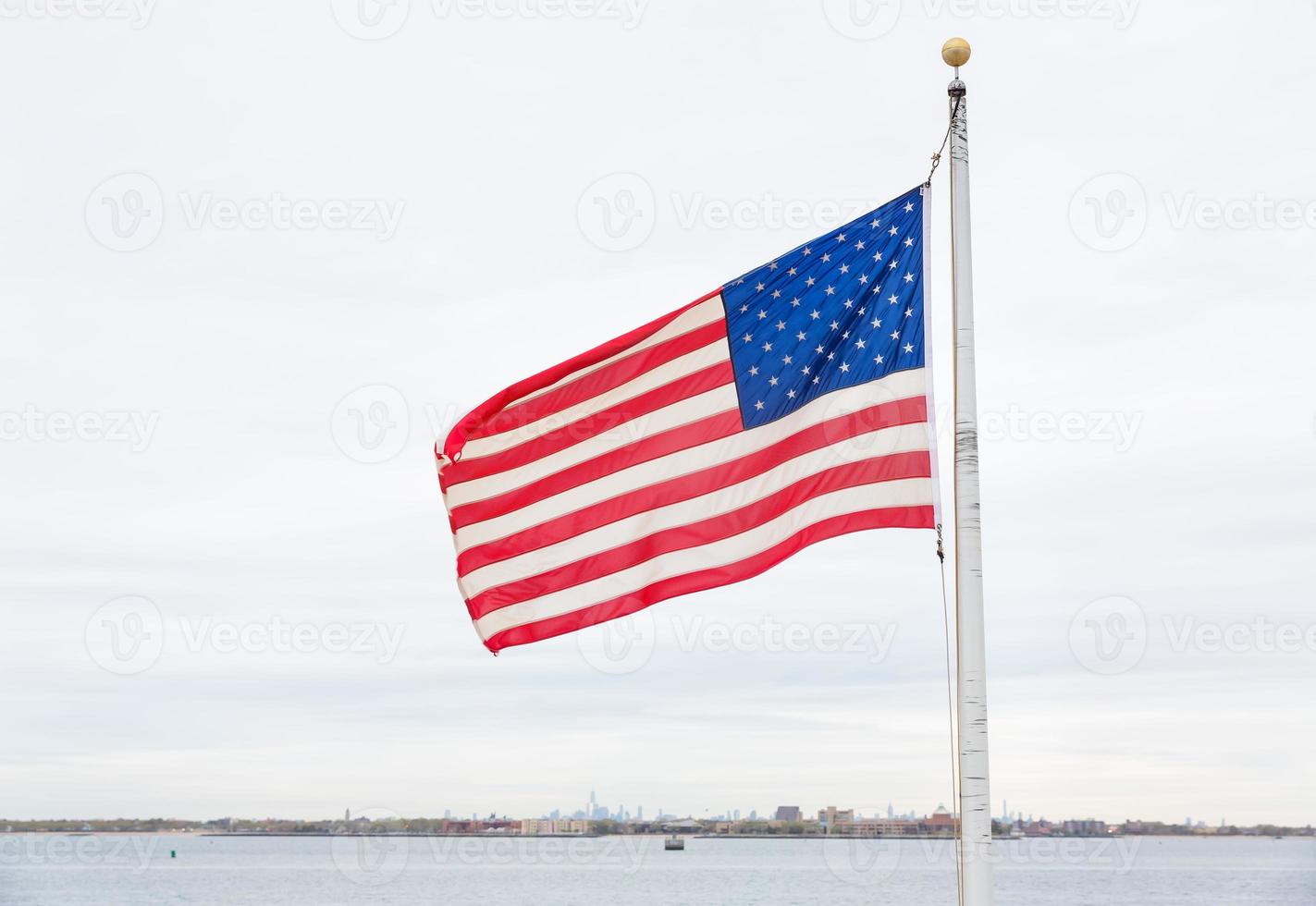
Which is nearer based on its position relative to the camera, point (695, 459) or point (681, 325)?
point (695, 459)

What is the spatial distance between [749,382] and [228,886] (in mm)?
153099

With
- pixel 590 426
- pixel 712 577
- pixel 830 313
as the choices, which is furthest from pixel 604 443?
pixel 830 313

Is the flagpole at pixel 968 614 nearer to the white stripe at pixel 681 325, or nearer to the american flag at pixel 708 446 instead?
the american flag at pixel 708 446

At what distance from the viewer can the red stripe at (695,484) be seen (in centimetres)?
1163

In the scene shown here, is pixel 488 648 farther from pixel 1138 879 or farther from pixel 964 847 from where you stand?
pixel 1138 879

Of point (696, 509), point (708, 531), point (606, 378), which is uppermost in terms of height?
point (606, 378)

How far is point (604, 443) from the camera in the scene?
12.7m

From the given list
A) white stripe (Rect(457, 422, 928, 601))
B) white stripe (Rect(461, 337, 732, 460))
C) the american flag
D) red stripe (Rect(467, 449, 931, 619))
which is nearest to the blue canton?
the american flag

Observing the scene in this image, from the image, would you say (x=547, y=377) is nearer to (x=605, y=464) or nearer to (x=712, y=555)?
(x=605, y=464)

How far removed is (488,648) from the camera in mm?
12773

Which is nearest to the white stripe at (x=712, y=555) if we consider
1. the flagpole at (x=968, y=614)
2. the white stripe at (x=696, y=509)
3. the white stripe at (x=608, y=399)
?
the white stripe at (x=696, y=509)

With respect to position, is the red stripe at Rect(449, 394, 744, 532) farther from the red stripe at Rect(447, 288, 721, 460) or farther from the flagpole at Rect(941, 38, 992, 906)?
the flagpole at Rect(941, 38, 992, 906)

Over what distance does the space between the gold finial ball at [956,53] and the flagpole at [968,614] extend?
3.79 feet

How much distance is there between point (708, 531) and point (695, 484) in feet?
1.42
